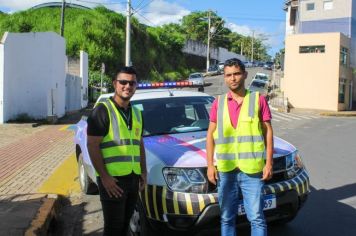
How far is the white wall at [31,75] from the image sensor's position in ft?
63.0

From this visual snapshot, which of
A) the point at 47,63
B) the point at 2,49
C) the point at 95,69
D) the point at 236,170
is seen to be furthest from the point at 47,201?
the point at 95,69

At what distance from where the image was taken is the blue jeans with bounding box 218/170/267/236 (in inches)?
165

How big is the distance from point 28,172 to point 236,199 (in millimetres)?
5999

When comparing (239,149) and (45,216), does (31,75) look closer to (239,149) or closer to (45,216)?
(45,216)

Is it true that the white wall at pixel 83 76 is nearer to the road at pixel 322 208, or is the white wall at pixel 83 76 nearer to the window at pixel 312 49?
the window at pixel 312 49

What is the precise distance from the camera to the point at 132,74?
4.12 meters

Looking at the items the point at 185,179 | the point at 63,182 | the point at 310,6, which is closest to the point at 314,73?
the point at 310,6

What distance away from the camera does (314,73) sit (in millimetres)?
38906

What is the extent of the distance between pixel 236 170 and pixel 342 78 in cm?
3850

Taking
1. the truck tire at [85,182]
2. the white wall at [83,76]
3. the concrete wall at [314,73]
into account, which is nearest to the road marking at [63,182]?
the truck tire at [85,182]

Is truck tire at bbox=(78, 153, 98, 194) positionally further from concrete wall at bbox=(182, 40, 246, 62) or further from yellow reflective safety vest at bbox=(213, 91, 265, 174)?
concrete wall at bbox=(182, 40, 246, 62)

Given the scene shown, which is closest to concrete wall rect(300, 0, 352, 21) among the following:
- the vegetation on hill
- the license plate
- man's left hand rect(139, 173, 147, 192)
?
the vegetation on hill

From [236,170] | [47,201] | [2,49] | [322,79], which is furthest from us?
[322,79]

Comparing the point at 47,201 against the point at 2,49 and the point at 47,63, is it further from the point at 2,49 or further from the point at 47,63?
the point at 47,63
